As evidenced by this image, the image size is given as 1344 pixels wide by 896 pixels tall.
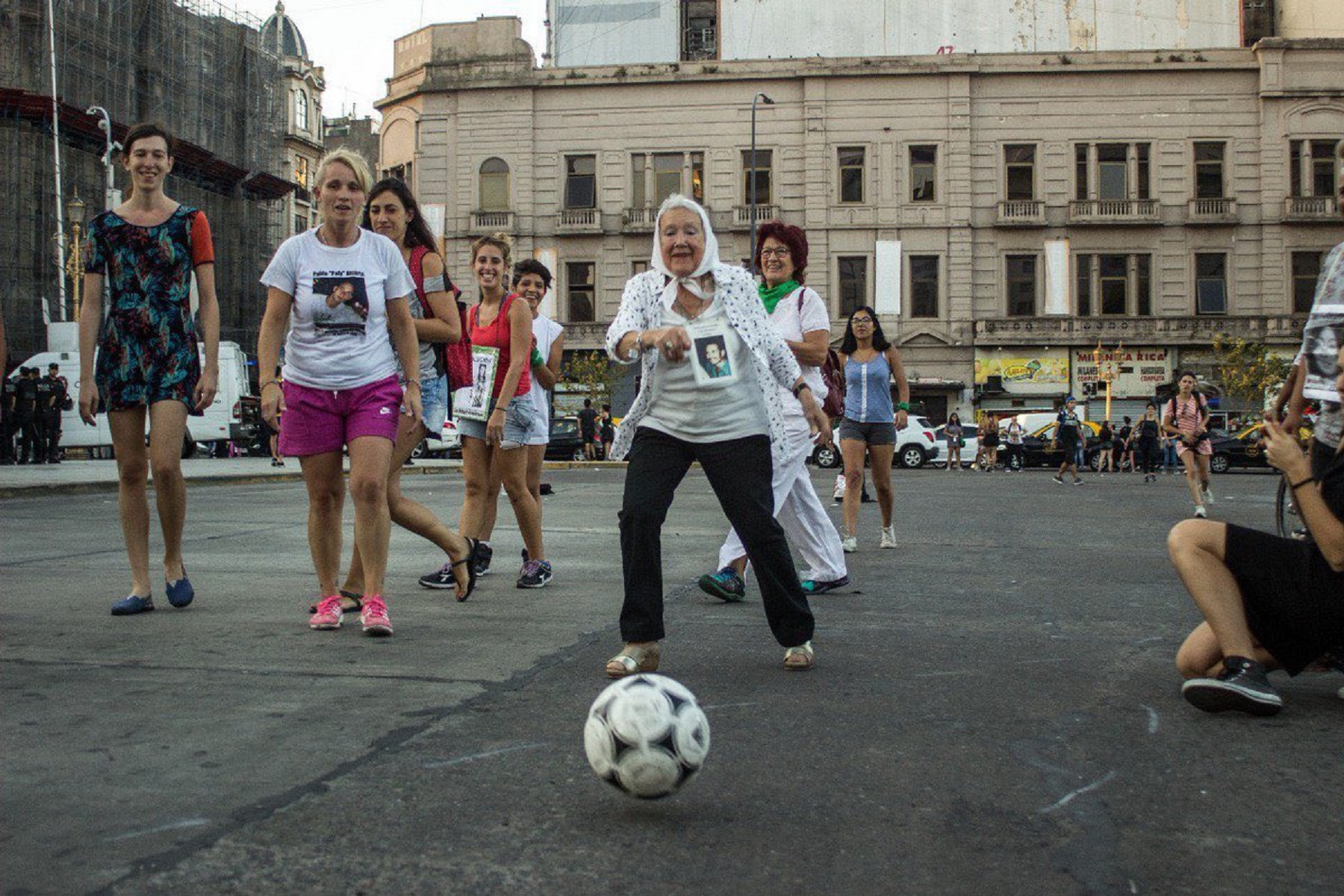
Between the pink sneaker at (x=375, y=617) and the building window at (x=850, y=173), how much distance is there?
4377 cm

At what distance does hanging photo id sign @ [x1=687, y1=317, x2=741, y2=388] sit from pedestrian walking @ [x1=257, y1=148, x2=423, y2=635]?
1.49 metres

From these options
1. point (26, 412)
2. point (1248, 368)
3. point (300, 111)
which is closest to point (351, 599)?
point (26, 412)

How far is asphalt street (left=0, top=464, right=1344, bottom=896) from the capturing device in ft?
8.98

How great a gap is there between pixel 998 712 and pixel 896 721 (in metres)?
0.36

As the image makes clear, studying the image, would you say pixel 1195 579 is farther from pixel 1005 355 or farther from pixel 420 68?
pixel 420 68

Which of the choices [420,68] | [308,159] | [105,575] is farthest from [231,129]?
[105,575]

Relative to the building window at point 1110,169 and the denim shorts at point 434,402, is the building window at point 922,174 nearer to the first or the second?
the building window at point 1110,169

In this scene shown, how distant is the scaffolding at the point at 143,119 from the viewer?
3981 cm

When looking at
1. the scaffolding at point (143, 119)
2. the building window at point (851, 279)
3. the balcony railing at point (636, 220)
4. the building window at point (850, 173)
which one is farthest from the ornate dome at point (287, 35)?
the building window at point (851, 279)

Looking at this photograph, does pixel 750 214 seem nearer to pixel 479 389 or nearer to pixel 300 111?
pixel 300 111

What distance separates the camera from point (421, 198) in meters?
50.4

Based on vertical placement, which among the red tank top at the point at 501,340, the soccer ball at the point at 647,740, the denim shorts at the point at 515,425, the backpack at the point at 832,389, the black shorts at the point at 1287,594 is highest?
the red tank top at the point at 501,340

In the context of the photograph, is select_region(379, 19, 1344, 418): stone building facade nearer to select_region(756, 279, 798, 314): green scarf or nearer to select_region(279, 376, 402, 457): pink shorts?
select_region(756, 279, 798, 314): green scarf

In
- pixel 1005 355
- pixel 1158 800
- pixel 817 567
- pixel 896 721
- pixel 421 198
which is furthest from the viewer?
pixel 421 198
